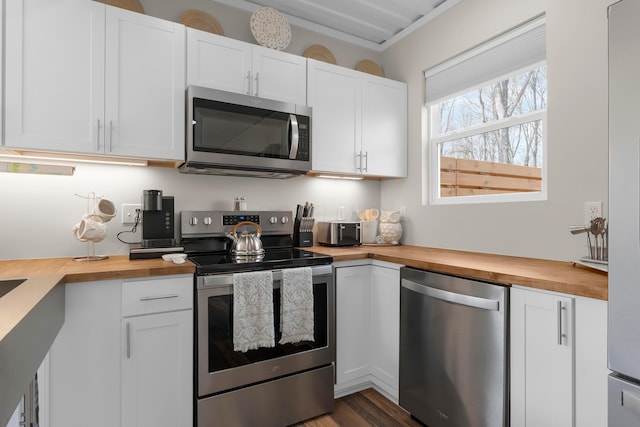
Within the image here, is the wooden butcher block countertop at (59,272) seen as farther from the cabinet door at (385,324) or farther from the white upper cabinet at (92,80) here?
the cabinet door at (385,324)

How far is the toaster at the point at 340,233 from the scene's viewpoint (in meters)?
2.58

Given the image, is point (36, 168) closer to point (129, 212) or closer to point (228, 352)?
point (129, 212)

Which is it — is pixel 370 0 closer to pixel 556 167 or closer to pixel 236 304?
pixel 556 167

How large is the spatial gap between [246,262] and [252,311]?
0.26 m

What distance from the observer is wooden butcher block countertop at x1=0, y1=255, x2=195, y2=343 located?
1.00m

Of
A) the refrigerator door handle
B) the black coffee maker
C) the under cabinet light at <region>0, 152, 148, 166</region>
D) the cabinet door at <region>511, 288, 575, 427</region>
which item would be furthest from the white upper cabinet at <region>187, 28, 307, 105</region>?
the refrigerator door handle

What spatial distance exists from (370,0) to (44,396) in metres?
2.96

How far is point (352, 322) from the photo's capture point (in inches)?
86.4

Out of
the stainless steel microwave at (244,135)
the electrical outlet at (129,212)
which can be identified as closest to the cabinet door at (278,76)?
the stainless steel microwave at (244,135)

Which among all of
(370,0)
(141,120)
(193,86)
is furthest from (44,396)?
(370,0)

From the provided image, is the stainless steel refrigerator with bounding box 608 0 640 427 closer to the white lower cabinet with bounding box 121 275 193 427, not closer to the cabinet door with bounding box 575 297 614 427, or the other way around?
the cabinet door with bounding box 575 297 614 427

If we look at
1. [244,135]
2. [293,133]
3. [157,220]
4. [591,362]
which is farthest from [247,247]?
[591,362]

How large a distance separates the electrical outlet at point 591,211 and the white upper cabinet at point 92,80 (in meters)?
2.21

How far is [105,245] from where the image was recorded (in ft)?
6.73
